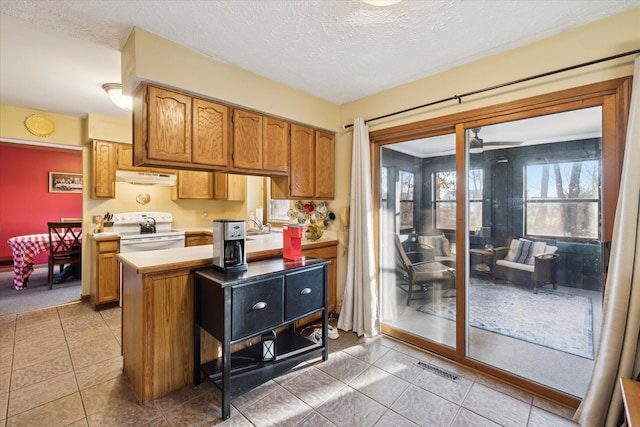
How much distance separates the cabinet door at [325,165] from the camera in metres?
3.20

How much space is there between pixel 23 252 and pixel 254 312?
4837 mm

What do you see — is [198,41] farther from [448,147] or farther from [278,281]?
[448,147]

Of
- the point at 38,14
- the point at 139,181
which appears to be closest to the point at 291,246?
the point at 38,14

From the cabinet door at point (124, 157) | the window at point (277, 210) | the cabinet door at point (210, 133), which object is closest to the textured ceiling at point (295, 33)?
the cabinet door at point (210, 133)

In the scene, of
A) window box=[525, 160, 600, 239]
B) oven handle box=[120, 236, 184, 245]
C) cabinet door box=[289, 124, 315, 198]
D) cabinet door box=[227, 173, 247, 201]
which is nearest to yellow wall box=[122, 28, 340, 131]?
cabinet door box=[289, 124, 315, 198]

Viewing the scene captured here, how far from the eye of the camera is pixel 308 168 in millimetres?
3121

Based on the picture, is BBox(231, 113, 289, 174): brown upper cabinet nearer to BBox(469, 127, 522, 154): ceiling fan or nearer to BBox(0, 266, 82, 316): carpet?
BBox(469, 127, 522, 154): ceiling fan

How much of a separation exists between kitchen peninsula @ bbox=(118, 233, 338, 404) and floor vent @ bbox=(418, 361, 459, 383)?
1731mm

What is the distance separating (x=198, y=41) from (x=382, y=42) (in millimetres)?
1345

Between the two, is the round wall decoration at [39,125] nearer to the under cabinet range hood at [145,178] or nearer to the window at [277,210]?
the under cabinet range hood at [145,178]

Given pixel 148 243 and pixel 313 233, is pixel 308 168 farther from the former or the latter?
pixel 148 243

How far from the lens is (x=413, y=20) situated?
1.82m

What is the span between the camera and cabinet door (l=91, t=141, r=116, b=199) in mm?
3857

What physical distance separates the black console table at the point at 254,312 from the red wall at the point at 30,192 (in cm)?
628
